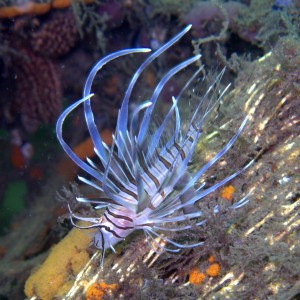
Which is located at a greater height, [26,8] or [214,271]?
[26,8]

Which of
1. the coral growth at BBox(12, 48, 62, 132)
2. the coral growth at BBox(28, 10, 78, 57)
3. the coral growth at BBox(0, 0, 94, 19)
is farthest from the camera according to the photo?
the coral growth at BBox(12, 48, 62, 132)

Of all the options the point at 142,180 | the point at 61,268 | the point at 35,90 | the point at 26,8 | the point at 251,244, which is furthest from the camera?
the point at 35,90

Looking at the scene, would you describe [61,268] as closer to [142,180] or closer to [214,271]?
[142,180]

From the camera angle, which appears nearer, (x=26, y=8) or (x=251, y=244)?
(x=251, y=244)

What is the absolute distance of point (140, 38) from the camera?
545 centimetres

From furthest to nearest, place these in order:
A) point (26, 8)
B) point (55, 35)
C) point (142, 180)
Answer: point (55, 35), point (26, 8), point (142, 180)

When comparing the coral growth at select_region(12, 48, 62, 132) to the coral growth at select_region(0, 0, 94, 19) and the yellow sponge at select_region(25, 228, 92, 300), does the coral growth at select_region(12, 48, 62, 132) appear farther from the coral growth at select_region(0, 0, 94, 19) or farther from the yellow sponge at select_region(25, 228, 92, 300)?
the yellow sponge at select_region(25, 228, 92, 300)

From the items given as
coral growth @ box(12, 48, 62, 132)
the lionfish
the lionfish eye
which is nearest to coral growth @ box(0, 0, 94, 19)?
coral growth @ box(12, 48, 62, 132)

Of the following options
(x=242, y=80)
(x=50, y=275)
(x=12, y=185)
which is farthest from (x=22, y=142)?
(x=242, y=80)

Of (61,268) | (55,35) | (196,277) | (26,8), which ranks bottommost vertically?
(61,268)

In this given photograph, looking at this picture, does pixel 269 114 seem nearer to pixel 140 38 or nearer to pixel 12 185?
pixel 140 38

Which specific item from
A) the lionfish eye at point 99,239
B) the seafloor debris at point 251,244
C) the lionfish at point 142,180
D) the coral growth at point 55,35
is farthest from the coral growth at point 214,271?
the coral growth at point 55,35

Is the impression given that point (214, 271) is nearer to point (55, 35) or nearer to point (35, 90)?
point (35, 90)

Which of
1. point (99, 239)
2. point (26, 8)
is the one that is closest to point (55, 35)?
point (26, 8)
